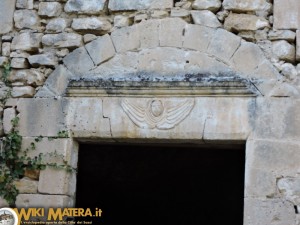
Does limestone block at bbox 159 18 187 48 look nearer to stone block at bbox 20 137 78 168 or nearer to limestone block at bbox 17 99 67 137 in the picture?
limestone block at bbox 17 99 67 137

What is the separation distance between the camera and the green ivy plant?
183 inches

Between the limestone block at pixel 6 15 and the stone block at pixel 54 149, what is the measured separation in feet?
3.35

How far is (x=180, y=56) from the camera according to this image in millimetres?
4535

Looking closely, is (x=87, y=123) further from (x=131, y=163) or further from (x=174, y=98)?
(x=131, y=163)

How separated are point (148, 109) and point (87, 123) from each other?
1.72 ft

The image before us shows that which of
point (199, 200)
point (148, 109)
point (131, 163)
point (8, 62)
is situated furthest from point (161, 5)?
point (199, 200)

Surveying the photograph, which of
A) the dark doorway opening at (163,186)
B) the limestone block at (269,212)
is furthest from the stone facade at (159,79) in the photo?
the dark doorway opening at (163,186)

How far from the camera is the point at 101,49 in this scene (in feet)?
15.5

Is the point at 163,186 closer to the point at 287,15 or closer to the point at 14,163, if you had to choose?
the point at 14,163

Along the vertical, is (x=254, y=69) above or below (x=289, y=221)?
above

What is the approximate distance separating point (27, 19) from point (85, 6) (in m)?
0.55

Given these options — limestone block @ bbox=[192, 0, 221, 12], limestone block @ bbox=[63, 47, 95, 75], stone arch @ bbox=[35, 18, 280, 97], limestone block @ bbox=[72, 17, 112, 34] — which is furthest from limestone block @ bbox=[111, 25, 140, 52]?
limestone block @ bbox=[192, 0, 221, 12]

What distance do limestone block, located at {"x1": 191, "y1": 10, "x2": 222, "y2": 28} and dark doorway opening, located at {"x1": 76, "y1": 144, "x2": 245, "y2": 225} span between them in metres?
3.22

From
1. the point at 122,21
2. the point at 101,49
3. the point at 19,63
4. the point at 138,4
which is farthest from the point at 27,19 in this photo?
the point at 138,4
